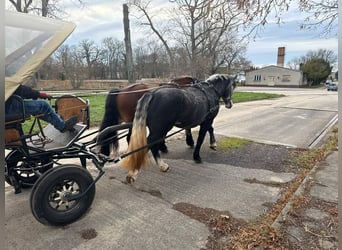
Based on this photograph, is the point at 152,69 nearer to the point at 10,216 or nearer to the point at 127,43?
the point at 127,43

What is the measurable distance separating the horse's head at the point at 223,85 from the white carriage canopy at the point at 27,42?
3176 millimetres

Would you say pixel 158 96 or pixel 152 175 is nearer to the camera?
pixel 158 96

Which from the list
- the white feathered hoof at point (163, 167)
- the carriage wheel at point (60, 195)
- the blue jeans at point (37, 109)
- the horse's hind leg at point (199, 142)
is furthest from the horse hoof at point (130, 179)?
the horse's hind leg at point (199, 142)

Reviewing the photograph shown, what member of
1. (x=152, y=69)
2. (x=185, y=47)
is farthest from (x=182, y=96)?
(x=152, y=69)

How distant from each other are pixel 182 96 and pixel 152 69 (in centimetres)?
2707

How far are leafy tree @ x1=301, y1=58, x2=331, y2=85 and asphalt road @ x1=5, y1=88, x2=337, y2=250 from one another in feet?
199

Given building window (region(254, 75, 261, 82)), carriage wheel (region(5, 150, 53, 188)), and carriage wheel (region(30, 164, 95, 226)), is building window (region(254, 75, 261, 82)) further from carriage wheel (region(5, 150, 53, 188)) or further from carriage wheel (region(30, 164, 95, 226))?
carriage wheel (region(30, 164, 95, 226))

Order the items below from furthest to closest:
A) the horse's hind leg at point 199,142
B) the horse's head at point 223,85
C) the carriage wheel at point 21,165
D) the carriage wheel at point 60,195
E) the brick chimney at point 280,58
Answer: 1. the brick chimney at point 280,58
2. the horse's head at point 223,85
3. the horse's hind leg at point 199,142
4. the carriage wheel at point 21,165
5. the carriage wheel at point 60,195

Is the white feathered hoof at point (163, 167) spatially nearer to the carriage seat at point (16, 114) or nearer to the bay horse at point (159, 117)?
the bay horse at point (159, 117)

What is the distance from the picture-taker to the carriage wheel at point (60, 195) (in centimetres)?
253

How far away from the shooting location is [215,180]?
4109mm

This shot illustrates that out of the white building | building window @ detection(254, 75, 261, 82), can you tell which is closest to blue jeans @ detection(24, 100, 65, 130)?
the white building

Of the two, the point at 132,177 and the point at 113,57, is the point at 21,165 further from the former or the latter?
the point at 113,57

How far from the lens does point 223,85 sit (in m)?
5.55
